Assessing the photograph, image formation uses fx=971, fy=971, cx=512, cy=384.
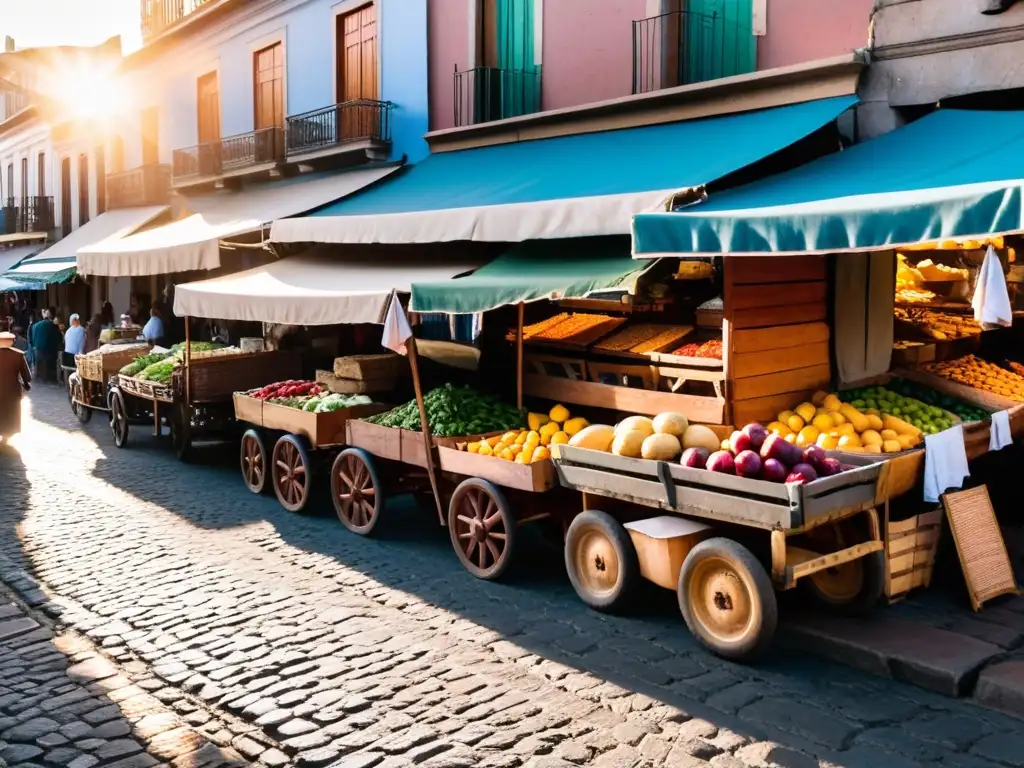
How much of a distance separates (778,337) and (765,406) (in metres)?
0.53

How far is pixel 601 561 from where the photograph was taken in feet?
20.7

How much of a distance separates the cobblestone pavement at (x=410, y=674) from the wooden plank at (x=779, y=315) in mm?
2070

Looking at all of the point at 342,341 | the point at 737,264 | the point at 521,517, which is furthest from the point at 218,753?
the point at 342,341

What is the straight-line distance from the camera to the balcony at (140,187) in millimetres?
21234

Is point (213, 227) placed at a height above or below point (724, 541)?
above

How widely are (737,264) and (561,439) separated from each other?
5.83ft

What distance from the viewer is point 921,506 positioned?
22.3 ft

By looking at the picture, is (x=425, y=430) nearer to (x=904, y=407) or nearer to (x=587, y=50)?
(x=904, y=407)

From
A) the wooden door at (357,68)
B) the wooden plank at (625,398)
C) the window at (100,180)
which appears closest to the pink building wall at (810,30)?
the wooden plank at (625,398)

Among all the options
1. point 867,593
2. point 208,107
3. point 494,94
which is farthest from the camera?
point 208,107

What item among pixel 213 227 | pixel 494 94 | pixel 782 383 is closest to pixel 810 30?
pixel 782 383

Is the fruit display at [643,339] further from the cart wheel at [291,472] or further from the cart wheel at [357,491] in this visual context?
the cart wheel at [291,472]

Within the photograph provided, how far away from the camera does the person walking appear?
40.7 feet

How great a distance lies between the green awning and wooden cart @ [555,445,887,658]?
1.18 meters
